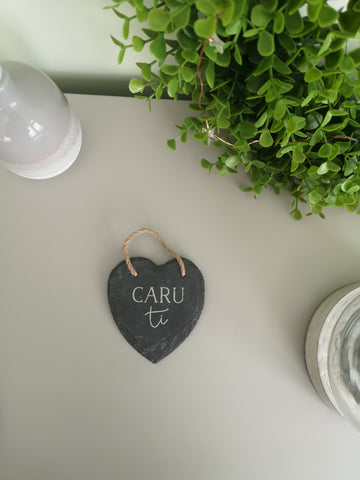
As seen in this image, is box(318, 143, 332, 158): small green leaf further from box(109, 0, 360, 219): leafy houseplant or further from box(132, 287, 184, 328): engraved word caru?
box(132, 287, 184, 328): engraved word caru

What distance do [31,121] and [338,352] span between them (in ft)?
1.93

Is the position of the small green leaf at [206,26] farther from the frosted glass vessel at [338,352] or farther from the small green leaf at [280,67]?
the frosted glass vessel at [338,352]

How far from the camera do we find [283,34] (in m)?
0.44

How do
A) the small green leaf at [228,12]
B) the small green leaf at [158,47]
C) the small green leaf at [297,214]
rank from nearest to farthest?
the small green leaf at [228,12] → the small green leaf at [158,47] → the small green leaf at [297,214]

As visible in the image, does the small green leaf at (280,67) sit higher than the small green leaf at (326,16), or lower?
lower

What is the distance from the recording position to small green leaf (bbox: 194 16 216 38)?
34 centimetres

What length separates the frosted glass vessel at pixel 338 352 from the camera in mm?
534

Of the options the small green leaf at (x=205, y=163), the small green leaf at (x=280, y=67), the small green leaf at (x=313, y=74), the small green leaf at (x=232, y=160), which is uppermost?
the small green leaf at (x=313, y=74)

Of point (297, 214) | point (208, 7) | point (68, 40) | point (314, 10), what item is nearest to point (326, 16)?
point (314, 10)

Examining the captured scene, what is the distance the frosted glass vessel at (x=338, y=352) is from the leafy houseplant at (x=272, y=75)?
168mm

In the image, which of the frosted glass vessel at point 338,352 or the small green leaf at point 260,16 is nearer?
the small green leaf at point 260,16

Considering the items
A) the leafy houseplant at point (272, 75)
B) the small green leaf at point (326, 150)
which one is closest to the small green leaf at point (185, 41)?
the leafy houseplant at point (272, 75)

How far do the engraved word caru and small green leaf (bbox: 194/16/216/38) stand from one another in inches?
15.6

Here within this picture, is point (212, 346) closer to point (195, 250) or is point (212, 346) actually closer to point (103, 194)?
point (195, 250)
